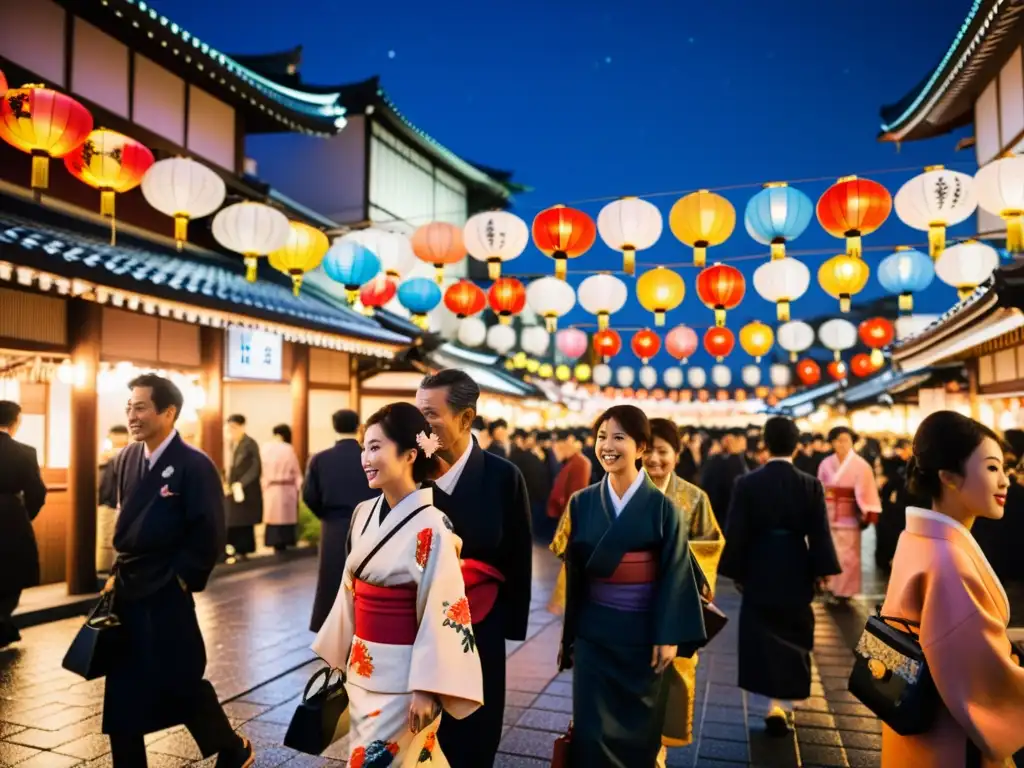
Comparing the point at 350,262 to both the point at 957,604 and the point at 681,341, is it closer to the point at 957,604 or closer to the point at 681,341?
the point at 681,341

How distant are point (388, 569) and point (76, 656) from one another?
209cm

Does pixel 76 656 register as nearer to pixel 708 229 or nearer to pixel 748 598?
pixel 748 598

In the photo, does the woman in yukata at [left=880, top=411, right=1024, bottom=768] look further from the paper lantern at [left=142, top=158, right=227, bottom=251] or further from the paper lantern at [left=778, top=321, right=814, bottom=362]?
the paper lantern at [left=778, top=321, right=814, bottom=362]

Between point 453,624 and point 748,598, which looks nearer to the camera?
point 453,624

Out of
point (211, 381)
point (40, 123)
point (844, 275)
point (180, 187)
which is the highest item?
point (40, 123)

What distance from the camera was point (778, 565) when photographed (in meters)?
5.80

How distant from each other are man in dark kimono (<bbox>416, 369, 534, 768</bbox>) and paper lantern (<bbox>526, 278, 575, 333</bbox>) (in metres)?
8.38

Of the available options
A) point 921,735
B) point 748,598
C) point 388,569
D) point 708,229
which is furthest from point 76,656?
point 708,229

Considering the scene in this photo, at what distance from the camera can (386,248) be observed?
10.6m

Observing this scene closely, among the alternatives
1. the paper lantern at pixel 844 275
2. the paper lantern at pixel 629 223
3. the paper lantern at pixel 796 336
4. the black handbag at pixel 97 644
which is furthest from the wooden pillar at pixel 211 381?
the paper lantern at pixel 796 336

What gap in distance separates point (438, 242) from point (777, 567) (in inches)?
249

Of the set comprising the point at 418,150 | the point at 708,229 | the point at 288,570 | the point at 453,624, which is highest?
the point at 418,150

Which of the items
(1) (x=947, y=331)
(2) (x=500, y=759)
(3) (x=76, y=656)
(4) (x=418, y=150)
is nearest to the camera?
(3) (x=76, y=656)

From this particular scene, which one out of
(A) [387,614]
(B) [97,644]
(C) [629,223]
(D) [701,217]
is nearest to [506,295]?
(C) [629,223]
